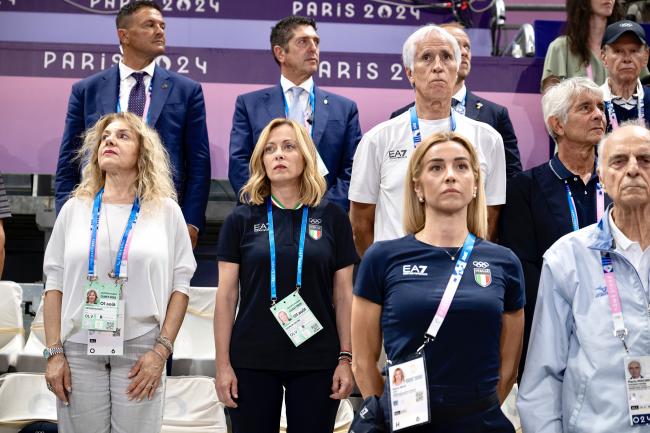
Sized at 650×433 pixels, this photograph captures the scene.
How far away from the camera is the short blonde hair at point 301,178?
10.4 ft

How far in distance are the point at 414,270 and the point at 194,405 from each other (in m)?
2.04

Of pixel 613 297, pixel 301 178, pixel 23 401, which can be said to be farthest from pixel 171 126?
pixel 613 297

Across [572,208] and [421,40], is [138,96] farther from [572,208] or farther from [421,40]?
[572,208]

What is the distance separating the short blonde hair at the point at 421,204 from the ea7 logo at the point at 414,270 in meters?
0.21

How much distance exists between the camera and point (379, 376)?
2561mm

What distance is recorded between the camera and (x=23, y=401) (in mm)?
4008

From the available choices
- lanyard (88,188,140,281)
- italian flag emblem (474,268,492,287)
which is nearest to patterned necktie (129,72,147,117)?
lanyard (88,188,140,281)

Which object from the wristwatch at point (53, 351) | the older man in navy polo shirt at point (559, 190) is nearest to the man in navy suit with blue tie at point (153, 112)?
the wristwatch at point (53, 351)

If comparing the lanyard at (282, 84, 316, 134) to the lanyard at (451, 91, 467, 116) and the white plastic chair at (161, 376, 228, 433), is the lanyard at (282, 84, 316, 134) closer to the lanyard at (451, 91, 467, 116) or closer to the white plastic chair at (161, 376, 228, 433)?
the lanyard at (451, 91, 467, 116)

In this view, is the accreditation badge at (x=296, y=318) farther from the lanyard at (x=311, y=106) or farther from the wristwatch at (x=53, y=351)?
the lanyard at (x=311, y=106)

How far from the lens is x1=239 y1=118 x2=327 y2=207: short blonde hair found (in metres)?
3.16

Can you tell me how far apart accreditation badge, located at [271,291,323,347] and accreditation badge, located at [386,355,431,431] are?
2.16 ft

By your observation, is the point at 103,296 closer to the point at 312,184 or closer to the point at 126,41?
the point at 312,184

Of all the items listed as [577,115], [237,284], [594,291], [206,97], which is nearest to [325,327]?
[237,284]
